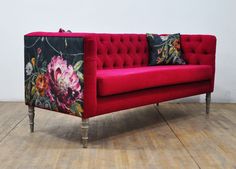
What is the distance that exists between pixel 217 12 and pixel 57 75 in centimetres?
261

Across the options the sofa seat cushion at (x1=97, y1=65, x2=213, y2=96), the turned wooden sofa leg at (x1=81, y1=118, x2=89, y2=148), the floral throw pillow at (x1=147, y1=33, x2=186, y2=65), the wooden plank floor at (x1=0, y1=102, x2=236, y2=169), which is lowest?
the wooden plank floor at (x1=0, y1=102, x2=236, y2=169)

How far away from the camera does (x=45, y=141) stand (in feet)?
9.66

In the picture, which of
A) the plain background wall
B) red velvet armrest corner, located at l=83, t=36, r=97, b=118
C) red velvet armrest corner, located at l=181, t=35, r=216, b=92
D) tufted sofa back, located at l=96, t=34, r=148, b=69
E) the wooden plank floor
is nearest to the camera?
the wooden plank floor

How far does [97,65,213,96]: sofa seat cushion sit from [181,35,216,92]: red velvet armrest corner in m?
0.13

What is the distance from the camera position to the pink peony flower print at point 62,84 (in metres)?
2.76

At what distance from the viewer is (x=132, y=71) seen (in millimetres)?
3234

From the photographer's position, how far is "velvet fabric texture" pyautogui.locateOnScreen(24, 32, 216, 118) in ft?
8.95

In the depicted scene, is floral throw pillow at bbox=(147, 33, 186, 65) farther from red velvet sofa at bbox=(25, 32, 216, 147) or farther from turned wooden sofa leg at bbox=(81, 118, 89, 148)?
turned wooden sofa leg at bbox=(81, 118, 89, 148)

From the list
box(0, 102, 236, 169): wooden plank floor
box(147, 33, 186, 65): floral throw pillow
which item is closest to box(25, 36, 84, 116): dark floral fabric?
box(0, 102, 236, 169): wooden plank floor

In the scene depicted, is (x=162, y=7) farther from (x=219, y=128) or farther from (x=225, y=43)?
(x=219, y=128)

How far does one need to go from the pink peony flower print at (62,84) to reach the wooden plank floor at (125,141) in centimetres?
33

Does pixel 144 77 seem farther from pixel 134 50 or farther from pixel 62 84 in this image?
pixel 134 50

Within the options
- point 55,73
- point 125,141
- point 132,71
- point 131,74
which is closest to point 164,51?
point 132,71

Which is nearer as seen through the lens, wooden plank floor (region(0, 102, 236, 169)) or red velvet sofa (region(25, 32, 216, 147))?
wooden plank floor (region(0, 102, 236, 169))
